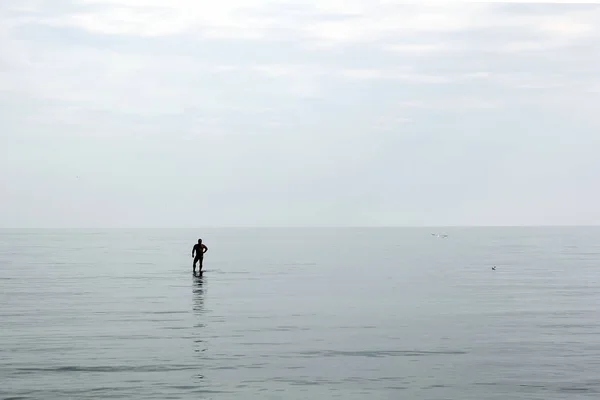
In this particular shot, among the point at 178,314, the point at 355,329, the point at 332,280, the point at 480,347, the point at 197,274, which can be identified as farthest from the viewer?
the point at 197,274

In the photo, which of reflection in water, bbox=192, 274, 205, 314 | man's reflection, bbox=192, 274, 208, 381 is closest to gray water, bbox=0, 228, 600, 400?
man's reflection, bbox=192, 274, 208, 381

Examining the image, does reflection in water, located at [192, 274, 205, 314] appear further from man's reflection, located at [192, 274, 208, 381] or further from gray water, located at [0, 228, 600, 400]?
→ gray water, located at [0, 228, 600, 400]

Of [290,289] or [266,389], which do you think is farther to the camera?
[290,289]

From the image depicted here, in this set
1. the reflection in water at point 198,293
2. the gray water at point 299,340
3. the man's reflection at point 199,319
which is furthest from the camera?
the reflection in water at point 198,293

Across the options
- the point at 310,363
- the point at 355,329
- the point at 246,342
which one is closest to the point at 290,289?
the point at 355,329

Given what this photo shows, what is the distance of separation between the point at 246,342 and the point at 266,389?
6365 mm

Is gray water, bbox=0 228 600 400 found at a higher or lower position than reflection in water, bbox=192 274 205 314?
lower

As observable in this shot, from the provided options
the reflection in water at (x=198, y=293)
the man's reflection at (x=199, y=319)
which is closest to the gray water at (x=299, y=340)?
the man's reflection at (x=199, y=319)

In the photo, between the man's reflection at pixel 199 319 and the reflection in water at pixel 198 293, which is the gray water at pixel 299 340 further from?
the reflection in water at pixel 198 293

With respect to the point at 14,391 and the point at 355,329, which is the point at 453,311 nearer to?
the point at 355,329

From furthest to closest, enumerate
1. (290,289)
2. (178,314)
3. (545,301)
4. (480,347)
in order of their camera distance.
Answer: (290,289), (545,301), (178,314), (480,347)

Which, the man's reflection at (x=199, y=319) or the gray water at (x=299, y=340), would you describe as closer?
the gray water at (x=299, y=340)

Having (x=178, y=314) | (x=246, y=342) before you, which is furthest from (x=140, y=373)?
(x=178, y=314)

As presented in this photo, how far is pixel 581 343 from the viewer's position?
24328 millimetres
